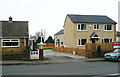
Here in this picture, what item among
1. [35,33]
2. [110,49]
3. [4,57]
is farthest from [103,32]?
[35,33]

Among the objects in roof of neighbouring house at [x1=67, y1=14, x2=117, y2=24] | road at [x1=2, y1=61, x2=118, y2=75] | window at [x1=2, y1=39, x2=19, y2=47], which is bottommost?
road at [x1=2, y1=61, x2=118, y2=75]

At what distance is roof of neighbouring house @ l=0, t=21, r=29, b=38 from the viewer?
2692cm

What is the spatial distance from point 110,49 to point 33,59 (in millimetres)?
10503

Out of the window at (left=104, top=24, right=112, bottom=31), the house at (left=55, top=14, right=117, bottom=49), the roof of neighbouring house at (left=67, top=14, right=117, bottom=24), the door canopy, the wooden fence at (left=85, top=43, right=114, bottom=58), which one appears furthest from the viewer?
the window at (left=104, top=24, right=112, bottom=31)

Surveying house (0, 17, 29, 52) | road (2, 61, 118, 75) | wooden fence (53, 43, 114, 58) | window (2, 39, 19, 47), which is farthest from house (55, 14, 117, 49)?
road (2, 61, 118, 75)

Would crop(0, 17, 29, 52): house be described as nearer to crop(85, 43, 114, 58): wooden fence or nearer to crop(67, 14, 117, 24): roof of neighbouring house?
crop(85, 43, 114, 58): wooden fence

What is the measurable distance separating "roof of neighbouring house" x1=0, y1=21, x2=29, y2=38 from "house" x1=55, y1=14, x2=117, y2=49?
10198mm

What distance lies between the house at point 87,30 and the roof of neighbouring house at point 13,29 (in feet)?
33.5

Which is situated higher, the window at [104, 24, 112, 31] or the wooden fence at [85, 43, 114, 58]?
the window at [104, 24, 112, 31]

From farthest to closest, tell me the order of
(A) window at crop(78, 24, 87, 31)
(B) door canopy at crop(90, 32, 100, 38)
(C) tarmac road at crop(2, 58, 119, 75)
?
(B) door canopy at crop(90, 32, 100, 38), (A) window at crop(78, 24, 87, 31), (C) tarmac road at crop(2, 58, 119, 75)

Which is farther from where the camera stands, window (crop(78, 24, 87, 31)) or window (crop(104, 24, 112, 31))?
window (crop(104, 24, 112, 31))

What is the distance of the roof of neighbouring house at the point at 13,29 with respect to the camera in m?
26.9

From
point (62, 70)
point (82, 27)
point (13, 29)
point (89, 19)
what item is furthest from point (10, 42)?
point (89, 19)

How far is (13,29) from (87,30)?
47.4 feet
